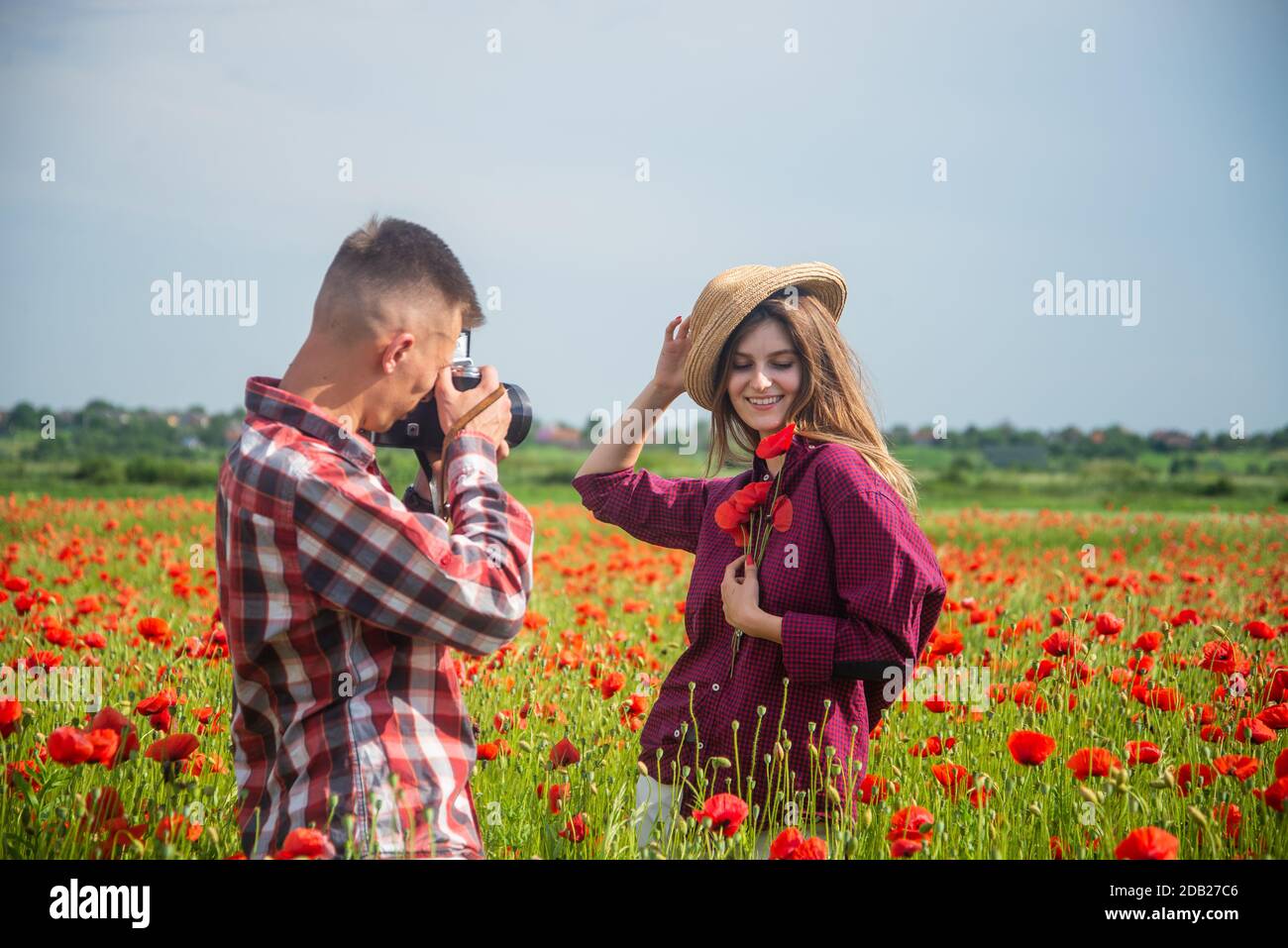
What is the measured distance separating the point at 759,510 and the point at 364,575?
3.98 ft

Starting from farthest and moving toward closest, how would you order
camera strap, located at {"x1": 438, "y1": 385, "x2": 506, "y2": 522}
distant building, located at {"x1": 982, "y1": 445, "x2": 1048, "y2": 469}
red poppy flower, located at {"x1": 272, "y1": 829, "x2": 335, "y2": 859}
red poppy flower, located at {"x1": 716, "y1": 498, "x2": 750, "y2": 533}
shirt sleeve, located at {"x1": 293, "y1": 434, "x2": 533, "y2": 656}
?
distant building, located at {"x1": 982, "y1": 445, "x2": 1048, "y2": 469} → red poppy flower, located at {"x1": 716, "y1": 498, "x2": 750, "y2": 533} → camera strap, located at {"x1": 438, "y1": 385, "x2": 506, "y2": 522} → shirt sleeve, located at {"x1": 293, "y1": 434, "x2": 533, "y2": 656} → red poppy flower, located at {"x1": 272, "y1": 829, "x2": 335, "y2": 859}

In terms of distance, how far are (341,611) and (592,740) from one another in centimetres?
153

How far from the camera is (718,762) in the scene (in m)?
2.74

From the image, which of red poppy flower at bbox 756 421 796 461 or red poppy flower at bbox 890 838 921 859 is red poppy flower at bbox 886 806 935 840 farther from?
red poppy flower at bbox 756 421 796 461

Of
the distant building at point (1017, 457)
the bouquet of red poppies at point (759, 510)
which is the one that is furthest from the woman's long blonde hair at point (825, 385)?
the distant building at point (1017, 457)

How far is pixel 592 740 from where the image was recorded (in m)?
3.48

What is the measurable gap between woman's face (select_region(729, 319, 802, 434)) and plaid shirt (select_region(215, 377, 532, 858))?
0.99m

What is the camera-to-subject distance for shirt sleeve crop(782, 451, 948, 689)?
2.58m

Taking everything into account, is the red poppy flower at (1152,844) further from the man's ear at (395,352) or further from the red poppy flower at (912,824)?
the man's ear at (395,352)

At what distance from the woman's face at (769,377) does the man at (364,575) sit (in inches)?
A: 36.0

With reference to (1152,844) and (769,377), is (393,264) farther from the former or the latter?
(1152,844)

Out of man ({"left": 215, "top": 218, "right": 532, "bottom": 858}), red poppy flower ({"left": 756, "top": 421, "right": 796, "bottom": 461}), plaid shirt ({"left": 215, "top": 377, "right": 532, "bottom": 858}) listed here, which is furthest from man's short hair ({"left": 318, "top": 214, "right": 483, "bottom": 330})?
red poppy flower ({"left": 756, "top": 421, "right": 796, "bottom": 461})
